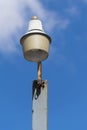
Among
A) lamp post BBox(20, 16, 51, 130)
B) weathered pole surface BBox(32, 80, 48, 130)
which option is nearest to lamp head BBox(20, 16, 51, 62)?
lamp post BBox(20, 16, 51, 130)

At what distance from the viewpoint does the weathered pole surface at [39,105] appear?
10.0 meters

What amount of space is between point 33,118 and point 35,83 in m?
0.81

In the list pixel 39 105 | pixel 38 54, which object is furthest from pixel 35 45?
pixel 39 105

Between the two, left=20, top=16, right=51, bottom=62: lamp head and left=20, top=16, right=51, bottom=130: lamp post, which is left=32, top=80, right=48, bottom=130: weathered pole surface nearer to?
→ left=20, top=16, right=51, bottom=130: lamp post

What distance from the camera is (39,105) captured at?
10.3m

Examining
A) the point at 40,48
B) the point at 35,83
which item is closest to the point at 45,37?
the point at 40,48

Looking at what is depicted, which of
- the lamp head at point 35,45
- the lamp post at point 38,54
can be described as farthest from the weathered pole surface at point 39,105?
the lamp head at point 35,45

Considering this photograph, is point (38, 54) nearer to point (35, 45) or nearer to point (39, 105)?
point (35, 45)

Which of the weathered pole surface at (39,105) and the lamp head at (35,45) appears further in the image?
the lamp head at (35,45)

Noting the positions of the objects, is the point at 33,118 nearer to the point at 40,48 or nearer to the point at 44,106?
the point at 44,106

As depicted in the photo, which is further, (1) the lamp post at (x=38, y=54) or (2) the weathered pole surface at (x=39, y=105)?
(1) the lamp post at (x=38, y=54)

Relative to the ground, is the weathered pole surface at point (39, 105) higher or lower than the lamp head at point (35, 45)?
lower

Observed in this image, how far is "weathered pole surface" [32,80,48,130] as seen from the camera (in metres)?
10.0

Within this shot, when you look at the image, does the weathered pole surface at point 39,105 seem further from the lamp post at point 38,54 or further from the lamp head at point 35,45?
the lamp head at point 35,45
